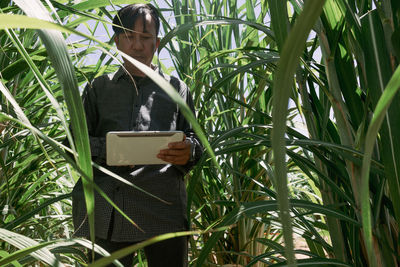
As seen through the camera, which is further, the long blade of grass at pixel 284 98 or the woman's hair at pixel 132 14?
the woman's hair at pixel 132 14

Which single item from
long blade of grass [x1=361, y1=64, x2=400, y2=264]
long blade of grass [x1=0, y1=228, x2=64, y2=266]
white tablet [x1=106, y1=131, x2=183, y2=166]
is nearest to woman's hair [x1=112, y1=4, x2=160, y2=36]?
white tablet [x1=106, y1=131, x2=183, y2=166]

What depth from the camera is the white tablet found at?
0.86m

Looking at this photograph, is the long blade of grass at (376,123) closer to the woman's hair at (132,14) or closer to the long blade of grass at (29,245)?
the long blade of grass at (29,245)

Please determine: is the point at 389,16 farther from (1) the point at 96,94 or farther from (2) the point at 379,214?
(1) the point at 96,94

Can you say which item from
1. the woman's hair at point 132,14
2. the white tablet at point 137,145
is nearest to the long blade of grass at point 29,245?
the white tablet at point 137,145

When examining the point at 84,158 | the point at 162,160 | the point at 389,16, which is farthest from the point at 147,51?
the point at 84,158

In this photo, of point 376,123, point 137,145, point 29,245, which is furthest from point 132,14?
point 376,123

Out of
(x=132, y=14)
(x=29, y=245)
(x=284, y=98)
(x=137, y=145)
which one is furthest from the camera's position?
(x=132, y=14)

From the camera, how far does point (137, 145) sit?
2.84 feet

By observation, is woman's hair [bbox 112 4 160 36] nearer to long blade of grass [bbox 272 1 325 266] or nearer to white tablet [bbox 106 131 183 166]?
white tablet [bbox 106 131 183 166]

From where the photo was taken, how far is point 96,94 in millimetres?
1033

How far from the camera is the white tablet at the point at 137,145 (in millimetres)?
858

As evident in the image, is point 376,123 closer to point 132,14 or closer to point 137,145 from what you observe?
point 137,145

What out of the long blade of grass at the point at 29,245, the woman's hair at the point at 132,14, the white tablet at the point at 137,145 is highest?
the woman's hair at the point at 132,14
